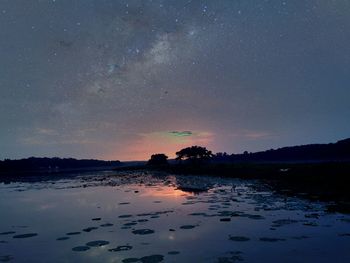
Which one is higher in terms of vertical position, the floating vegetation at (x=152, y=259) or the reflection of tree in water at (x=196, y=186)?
the reflection of tree in water at (x=196, y=186)

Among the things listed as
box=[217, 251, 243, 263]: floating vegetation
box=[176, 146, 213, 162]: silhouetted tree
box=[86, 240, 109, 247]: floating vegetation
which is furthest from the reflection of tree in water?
box=[176, 146, 213, 162]: silhouetted tree

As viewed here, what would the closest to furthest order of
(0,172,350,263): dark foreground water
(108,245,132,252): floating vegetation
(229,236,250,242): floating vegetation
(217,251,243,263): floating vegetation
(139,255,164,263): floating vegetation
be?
(217,251,243,263): floating vegetation
(139,255,164,263): floating vegetation
(0,172,350,263): dark foreground water
(108,245,132,252): floating vegetation
(229,236,250,242): floating vegetation

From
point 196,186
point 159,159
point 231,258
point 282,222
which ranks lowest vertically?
point 231,258

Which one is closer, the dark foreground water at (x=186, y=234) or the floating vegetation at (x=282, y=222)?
the dark foreground water at (x=186, y=234)

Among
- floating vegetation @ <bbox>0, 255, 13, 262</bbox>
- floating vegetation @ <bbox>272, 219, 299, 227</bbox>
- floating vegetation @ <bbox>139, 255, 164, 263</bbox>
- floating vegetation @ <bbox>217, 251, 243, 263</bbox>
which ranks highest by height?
floating vegetation @ <bbox>272, 219, 299, 227</bbox>

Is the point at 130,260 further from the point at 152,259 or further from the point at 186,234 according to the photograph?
the point at 186,234

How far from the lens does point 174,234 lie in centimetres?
1276

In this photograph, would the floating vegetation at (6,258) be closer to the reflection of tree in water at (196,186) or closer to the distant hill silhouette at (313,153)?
the reflection of tree in water at (196,186)

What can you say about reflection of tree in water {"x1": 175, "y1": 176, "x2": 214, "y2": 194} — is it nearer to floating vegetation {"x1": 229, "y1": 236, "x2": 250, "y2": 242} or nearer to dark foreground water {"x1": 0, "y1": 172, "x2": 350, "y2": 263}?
dark foreground water {"x1": 0, "y1": 172, "x2": 350, "y2": 263}

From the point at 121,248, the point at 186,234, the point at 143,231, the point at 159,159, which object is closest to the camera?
the point at 121,248

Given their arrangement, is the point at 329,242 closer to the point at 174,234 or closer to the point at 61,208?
the point at 174,234

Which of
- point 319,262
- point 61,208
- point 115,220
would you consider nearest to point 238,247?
point 319,262

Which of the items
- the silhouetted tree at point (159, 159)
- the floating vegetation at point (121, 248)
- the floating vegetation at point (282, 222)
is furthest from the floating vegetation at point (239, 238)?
the silhouetted tree at point (159, 159)

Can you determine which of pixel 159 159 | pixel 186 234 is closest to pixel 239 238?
pixel 186 234
